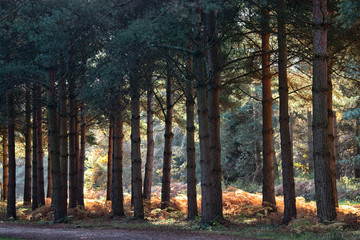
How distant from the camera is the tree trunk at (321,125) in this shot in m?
9.15

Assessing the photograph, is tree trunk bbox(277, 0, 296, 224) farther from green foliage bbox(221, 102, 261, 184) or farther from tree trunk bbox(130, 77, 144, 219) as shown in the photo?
green foliage bbox(221, 102, 261, 184)

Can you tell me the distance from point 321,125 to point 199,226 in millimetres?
4363

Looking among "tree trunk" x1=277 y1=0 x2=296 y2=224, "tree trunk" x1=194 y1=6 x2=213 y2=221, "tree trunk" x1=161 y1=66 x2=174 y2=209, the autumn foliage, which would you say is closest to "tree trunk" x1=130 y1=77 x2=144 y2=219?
the autumn foliage

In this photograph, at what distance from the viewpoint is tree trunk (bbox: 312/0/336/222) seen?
30.0 ft

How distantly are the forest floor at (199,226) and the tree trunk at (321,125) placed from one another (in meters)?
0.45

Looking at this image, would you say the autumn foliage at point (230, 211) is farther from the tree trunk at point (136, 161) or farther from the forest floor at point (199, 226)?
the tree trunk at point (136, 161)

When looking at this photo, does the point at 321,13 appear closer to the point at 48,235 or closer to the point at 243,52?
the point at 243,52

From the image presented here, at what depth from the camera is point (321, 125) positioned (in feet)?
30.1

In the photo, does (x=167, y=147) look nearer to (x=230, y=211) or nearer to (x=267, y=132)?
(x=230, y=211)

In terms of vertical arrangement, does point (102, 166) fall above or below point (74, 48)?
below

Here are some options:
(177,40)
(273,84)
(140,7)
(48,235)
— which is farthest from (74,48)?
(273,84)

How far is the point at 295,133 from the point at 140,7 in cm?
2627

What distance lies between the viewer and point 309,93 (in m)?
15.2

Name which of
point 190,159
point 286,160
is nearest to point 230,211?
point 190,159
